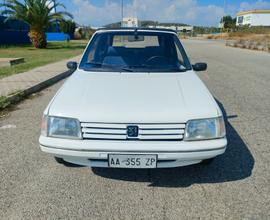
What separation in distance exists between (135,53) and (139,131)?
186 centimetres

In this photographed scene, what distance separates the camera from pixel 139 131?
2660mm

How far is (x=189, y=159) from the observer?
9.00 ft

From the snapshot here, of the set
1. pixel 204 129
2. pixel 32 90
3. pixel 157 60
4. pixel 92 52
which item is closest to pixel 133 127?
pixel 204 129

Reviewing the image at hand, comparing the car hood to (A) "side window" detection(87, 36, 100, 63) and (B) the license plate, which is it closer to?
(B) the license plate

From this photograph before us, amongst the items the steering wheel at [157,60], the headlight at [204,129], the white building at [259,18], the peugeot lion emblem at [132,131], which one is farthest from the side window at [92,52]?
the white building at [259,18]

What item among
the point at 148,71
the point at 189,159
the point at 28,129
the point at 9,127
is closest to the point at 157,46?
the point at 148,71

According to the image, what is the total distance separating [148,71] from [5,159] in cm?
224

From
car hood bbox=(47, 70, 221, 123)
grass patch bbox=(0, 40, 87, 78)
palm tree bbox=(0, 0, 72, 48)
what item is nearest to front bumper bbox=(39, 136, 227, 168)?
car hood bbox=(47, 70, 221, 123)

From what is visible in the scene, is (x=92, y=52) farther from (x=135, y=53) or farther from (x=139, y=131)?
(x=139, y=131)

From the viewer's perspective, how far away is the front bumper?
8.65 feet

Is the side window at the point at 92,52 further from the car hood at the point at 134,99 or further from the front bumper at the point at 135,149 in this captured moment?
the front bumper at the point at 135,149

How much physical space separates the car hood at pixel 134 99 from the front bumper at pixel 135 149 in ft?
0.75

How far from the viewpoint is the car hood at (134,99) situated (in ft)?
8.79

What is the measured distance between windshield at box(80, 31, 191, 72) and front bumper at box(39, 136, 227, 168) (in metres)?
1.43
